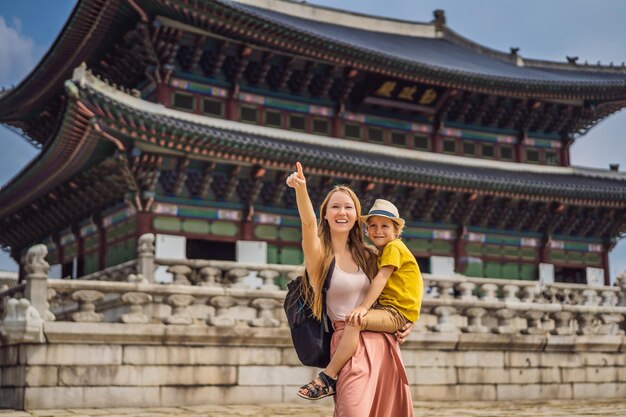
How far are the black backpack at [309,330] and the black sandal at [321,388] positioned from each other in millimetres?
150

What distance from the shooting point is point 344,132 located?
80.0 ft

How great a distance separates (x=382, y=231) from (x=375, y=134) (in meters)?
20.3

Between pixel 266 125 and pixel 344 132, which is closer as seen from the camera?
pixel 266 125

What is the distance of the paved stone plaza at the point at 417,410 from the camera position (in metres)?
11.2

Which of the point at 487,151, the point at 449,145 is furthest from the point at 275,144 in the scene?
the point at 487,151

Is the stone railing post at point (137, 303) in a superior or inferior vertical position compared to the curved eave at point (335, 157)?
inferior

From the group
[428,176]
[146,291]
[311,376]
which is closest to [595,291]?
[428,176]

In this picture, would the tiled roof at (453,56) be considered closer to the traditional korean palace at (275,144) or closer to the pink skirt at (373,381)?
the traditional korean palace at (275,144)

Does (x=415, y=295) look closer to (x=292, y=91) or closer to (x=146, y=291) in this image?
(x=146, y=291)

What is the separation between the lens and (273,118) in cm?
2311

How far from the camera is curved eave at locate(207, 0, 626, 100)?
20.6 metres

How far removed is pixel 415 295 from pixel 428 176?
688 inches

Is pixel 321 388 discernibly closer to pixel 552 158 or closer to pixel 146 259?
pixel 146 259

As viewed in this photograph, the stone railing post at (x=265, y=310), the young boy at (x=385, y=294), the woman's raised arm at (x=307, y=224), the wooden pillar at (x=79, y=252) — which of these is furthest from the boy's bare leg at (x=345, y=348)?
the wooden pillar at (x=79, y=252)
